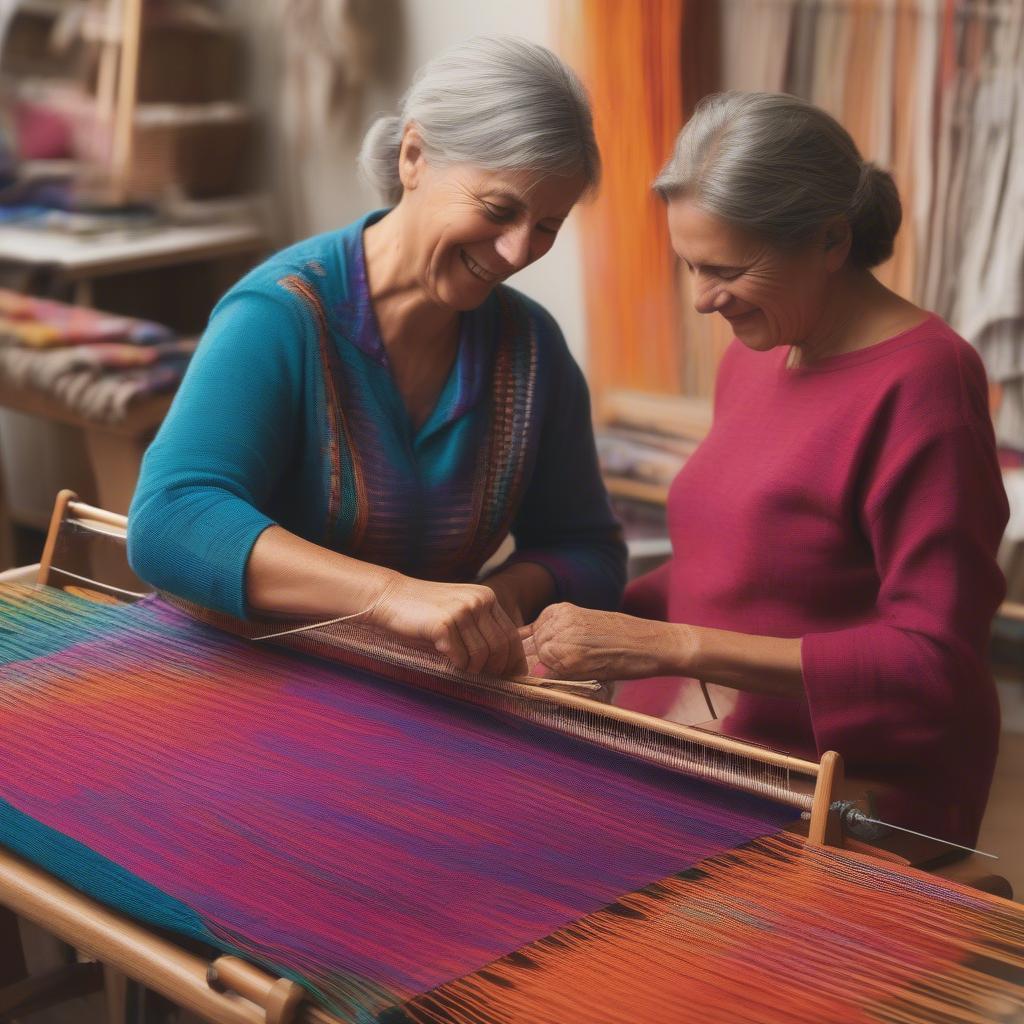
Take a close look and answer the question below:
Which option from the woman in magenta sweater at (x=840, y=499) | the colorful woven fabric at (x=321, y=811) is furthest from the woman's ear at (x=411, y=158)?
the colorful woven fabric at (x=321, y=811)

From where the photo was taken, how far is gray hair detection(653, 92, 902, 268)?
5.48 ft

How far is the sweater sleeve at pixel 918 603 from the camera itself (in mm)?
1685

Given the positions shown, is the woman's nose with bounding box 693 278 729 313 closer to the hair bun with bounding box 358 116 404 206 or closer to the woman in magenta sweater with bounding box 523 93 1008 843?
the woman in magenta sweater with bounding box 523 93 1008 843

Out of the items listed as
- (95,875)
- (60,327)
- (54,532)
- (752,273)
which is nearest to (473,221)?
(752,273)

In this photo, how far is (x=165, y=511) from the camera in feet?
5.61

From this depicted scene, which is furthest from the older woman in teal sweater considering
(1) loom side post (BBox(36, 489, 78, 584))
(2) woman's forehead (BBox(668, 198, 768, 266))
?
(1) loom side post (BBox(36, 489, 78, 584))

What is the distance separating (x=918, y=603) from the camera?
1699 mm

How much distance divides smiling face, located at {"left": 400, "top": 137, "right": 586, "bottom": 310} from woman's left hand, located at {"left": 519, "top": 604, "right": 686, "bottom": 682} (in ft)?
1.37

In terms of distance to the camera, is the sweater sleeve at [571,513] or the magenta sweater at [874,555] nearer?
the magenta sweater at [874,555]

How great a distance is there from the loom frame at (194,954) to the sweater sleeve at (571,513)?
52cm

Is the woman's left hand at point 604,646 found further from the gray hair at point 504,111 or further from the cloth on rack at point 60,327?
the cloth on rack at point 60,327

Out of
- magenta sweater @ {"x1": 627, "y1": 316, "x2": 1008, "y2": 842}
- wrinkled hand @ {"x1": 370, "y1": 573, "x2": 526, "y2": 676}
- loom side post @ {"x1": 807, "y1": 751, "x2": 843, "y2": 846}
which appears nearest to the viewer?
loom side post @ {"x1": 807, "y1": 751, "x2": 843, "y2": 846}

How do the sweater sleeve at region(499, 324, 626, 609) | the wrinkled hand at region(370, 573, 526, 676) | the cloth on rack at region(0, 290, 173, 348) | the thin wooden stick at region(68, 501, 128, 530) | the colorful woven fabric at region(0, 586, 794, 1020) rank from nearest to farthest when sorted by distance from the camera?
the colorful woven fabric at region(0, 586, 794, 1020) < the wrinkled hand at region(370, 573, 526, 676) < the thin wooden stick at region(68, 501, 128, 530) < the sweater sleeve at region(499, 324, 626, 609) < the cloth on rack at region(0, 290, 173, 348)

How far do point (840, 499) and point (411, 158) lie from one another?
2.17 ft
